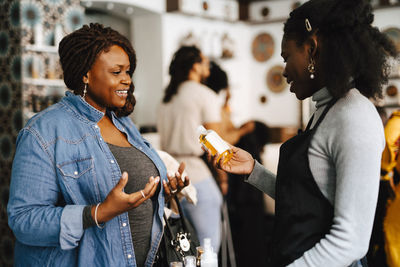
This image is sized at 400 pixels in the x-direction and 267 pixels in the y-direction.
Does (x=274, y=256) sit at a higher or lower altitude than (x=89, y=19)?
lower

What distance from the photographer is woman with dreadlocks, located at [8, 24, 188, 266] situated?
1.31m

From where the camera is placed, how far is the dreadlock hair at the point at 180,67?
281 cm

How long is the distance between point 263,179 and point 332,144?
1.45 ft

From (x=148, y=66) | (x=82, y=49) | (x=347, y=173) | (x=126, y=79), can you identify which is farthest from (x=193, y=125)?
(x=148, y=66)

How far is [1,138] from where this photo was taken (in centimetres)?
332

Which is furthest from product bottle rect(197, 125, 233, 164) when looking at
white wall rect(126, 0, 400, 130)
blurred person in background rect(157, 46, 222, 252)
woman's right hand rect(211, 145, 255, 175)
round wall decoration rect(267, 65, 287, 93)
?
round wall decoration rect(267, 65, 287, 93)

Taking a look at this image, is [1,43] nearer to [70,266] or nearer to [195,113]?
[195,113]

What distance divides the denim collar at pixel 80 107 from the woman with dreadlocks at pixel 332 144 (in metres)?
0.69

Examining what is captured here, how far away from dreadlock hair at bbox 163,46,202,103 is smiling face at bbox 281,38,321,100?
159cm

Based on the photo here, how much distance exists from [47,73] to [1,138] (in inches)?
24.3

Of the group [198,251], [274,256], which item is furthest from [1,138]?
[274,256]

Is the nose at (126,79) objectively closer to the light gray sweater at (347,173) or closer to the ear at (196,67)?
the light gray sweater at (347,173)

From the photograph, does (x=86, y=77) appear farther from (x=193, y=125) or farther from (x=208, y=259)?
(x=193, y=125)

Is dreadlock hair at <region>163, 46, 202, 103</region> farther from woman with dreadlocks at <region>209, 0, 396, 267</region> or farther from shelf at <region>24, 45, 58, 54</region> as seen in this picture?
woman with dreadlocks at <region>209, 0, 396, 267</region>
